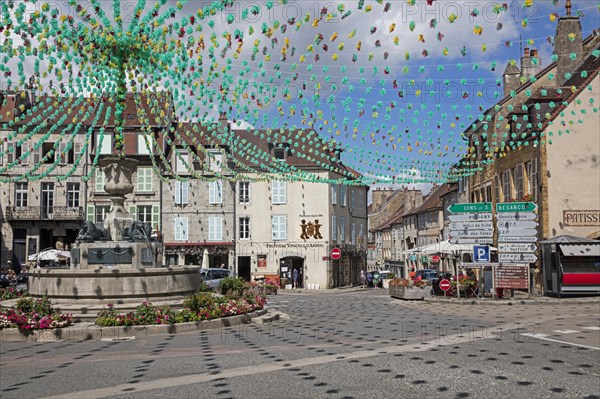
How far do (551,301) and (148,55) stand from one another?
16.9m

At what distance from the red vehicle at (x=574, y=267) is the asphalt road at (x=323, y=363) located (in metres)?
9.83

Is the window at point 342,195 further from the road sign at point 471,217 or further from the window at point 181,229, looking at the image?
the road sign at point 471,217

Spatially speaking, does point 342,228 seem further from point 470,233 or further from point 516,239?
point 516,239

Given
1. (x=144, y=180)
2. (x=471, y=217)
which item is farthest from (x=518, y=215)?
(x=144, y=180)

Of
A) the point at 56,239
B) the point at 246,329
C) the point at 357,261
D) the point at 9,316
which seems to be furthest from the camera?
the point at 357,261

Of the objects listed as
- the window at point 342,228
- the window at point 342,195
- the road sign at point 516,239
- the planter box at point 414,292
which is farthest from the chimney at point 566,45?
the window at point 342,228

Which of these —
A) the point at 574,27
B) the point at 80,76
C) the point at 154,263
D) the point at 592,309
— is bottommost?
the point at 592,309

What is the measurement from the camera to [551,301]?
2234 cm

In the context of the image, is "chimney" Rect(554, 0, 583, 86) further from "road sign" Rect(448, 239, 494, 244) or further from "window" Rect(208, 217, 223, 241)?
"window" Rect(208, 217, 223, 241)

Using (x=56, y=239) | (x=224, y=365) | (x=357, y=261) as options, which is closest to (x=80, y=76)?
(x=224, y=365)

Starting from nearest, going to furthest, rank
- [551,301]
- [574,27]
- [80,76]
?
1. [80,76]
2. [551,301]
3. [574,27]

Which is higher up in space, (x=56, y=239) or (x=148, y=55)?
→ (x=148, y=55)

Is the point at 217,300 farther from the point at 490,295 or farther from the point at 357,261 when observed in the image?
the point at 357,261

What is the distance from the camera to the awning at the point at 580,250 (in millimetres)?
24125
